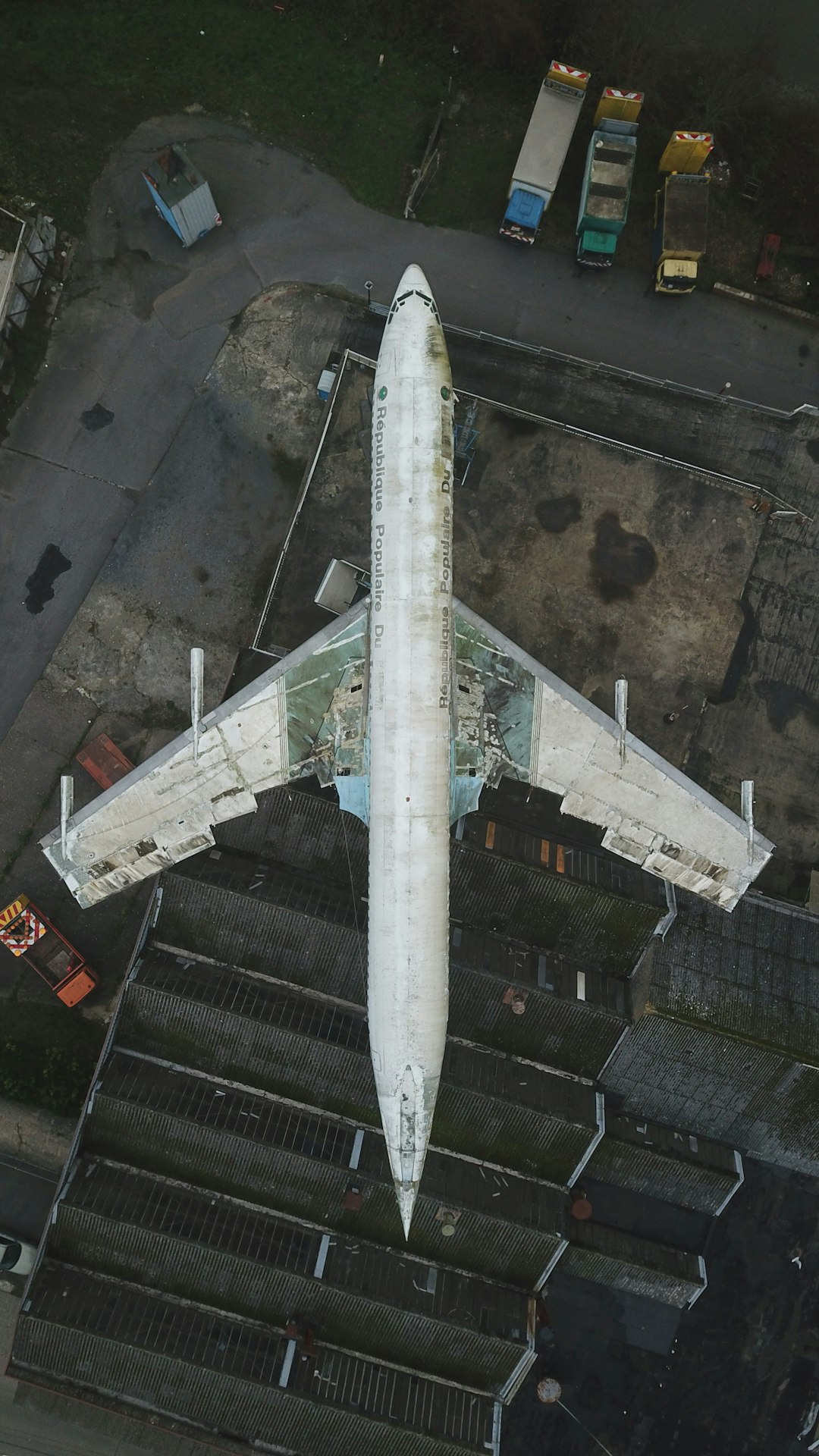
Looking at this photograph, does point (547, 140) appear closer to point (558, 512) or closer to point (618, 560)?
point (558, 512)

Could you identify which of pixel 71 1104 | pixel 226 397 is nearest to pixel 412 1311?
pixel 71 1104

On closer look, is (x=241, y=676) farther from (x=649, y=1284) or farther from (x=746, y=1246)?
(x=746, y=1246)

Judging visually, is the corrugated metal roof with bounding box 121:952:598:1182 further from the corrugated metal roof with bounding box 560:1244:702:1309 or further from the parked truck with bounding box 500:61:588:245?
the parked truck with bounding box 500:61:588:245

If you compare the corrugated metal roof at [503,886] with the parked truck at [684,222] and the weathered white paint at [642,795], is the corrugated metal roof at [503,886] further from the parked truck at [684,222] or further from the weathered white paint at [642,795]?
the parked truck at [684,222]

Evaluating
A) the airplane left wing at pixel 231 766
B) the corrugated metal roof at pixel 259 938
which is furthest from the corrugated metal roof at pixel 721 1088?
the airplane left wing at pixel 231 766

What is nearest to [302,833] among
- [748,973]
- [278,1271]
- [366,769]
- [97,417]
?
[366,769]

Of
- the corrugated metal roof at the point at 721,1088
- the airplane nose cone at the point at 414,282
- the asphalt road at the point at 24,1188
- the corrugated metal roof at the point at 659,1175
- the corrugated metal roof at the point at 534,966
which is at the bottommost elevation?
the asphalt road at the point at 24,1188
